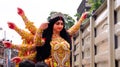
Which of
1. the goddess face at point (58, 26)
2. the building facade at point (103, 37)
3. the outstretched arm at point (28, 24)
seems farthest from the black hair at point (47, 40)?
the building facade at point (103, 37)

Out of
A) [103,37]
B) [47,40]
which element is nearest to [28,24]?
[47,40]

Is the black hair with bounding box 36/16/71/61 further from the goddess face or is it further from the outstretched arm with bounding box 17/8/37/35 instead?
the outstretched arm with bounding box 17/8/37/35

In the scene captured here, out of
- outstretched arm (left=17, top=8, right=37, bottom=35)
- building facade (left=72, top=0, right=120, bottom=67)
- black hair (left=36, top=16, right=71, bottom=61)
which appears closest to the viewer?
building facade (left=72, top=0, right=120, bottom=67)

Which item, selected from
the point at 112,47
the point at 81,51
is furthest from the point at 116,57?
the point at 81,51

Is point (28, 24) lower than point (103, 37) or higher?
higher

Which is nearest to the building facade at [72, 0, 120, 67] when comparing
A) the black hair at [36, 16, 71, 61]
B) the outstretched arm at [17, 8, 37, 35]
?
the black hair at [36, 16, 71, 61]

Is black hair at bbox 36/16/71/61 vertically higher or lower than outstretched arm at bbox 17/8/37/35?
lower

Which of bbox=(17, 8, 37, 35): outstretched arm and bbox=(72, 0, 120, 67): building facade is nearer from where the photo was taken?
bbox=(72, 0, 120, 67): building facade

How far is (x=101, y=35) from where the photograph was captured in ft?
11.6

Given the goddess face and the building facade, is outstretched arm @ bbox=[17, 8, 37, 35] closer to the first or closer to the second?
the goddess face

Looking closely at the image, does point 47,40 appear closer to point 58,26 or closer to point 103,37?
point 58,26

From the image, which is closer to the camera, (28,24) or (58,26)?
(58,26)

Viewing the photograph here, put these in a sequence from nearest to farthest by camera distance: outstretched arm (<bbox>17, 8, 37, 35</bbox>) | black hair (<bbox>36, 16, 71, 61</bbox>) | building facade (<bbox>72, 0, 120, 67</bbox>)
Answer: building facade (<bbox>72, 0, 120, 67</bbox>) → black hair (<bbox>36, 16, 71, 61</bbox>) → outstretched arm (<bbox>17, 8, 37, 35</bbox>)

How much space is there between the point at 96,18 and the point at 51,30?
0.71 meters
